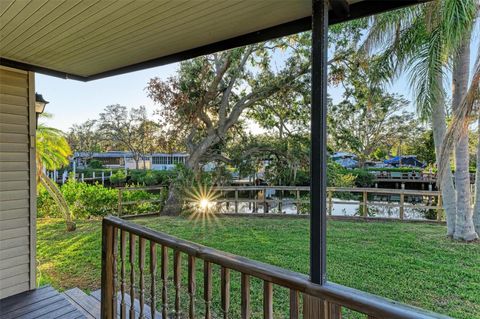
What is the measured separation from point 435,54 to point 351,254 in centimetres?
423

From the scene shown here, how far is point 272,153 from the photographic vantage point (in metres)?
9.46

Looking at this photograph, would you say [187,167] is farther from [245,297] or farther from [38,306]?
[245,297]

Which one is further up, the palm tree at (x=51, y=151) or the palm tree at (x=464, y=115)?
the palm tree at (x=464, y=115)

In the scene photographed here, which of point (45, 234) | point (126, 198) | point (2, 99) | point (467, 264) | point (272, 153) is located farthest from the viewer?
point (272, 153)

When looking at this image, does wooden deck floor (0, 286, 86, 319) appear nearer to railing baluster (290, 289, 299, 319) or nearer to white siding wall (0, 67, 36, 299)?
white siding wall (0, 67, 36, 299)

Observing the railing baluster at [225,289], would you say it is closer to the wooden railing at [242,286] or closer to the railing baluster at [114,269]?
the wooden railing at [242,286]

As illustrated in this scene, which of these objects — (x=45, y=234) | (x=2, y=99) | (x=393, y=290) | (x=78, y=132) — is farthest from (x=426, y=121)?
(x=78, y=132)

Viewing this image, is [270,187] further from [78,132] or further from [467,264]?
[78,132]

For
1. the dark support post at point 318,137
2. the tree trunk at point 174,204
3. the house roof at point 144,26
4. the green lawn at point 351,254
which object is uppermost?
the house roof at point 144,26

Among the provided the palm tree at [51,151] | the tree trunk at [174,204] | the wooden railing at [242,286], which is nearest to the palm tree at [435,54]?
the wooden railing at [242,286]

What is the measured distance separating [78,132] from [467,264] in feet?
73.7

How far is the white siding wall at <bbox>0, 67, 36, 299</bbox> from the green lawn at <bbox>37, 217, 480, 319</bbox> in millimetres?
1450

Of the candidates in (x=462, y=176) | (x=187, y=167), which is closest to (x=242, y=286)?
(x=462, y=176)

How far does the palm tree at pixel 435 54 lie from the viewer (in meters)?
4.71
